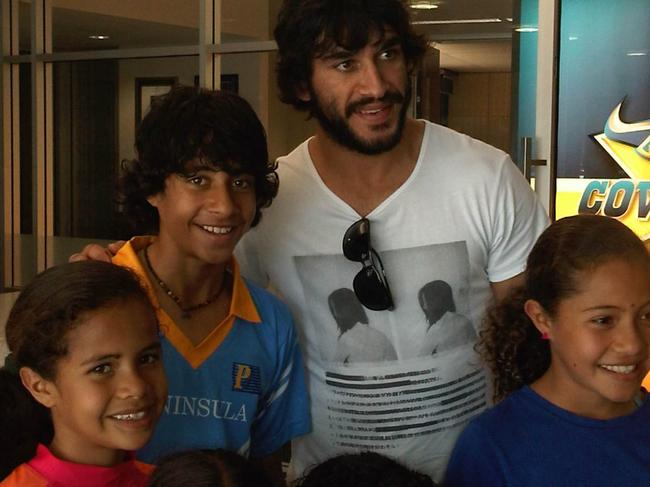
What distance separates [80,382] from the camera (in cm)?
154

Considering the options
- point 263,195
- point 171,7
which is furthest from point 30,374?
point 171,7

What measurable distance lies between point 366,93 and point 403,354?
528mm

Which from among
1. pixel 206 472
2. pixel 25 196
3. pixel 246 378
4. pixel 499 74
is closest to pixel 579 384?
pixel 246 378

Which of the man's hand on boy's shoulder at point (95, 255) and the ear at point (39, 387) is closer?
the ear at point (39, 387)

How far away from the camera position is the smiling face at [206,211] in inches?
68.9

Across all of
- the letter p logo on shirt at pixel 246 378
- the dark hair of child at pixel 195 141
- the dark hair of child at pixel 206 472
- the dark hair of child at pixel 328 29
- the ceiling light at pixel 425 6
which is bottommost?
the dark hair of child at pixel 206 472

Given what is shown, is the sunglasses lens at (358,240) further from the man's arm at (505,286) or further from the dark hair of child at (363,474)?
the dark hair of child at (363,474)

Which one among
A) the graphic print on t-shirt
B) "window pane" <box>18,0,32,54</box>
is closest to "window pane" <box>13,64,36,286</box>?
"window pane" <box>18,0,32,54</box>

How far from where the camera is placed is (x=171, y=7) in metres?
6.69

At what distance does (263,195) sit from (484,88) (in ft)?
11.0

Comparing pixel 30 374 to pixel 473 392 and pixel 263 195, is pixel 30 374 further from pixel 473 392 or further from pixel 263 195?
pixel 473 392

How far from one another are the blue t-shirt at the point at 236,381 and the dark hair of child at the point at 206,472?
30 centimetres

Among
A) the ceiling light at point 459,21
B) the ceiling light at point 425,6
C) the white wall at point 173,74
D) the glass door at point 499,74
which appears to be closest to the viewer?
the glass door at point 499,74

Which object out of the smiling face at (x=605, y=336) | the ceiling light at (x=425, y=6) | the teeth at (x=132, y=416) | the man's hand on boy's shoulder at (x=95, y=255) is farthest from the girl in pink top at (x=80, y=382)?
the ceiling light at (x=425, y=6)
